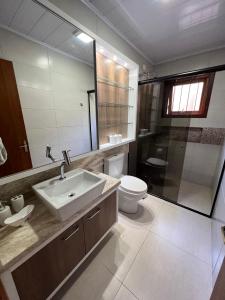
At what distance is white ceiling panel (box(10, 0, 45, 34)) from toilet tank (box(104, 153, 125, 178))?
145cm

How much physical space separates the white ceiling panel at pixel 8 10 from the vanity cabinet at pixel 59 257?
1.50 metres

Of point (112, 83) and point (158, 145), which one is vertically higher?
point (112, 83)

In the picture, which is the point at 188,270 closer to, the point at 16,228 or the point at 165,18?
the point at 16,228

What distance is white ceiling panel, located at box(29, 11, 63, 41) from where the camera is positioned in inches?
39.6

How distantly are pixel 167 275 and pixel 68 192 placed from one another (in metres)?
1.18

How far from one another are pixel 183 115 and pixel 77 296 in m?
2.83

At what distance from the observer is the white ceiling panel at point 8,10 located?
2.78 ft

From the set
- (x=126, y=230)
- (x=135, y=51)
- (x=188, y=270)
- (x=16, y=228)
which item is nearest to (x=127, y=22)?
(x=135, y=51)

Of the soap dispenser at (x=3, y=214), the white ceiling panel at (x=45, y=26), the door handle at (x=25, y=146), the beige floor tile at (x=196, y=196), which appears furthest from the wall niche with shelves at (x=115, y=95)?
the beige floor tile at (x=196, y=196)

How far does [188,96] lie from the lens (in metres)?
2.39

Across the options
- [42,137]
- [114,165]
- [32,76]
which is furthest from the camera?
[114,165]

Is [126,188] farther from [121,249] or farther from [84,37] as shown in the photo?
[84,37]

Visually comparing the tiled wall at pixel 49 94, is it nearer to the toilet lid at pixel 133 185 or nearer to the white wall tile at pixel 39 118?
the white wall tile at pixel 39 118

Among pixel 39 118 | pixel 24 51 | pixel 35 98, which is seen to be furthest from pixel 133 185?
pixel 24 51
